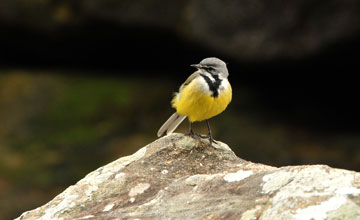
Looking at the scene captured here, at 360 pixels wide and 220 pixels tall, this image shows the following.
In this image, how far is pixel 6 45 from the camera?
11.2 m

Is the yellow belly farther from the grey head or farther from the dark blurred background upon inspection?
the dark blurred background

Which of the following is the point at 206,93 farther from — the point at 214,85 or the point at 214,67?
the point at 214,67

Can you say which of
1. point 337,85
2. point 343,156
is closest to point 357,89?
point 337,85

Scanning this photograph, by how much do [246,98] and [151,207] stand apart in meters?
7.51

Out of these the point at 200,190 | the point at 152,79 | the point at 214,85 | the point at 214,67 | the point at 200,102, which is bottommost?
the point at 200,190

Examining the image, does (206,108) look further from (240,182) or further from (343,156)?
(343,156)

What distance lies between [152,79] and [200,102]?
5659mm

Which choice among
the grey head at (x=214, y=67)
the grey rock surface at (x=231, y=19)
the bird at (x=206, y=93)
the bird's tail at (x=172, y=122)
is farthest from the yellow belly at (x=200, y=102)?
the grey rock surface at (x=231, y=19)

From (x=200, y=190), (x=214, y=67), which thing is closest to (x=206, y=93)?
(x=214, y=67)

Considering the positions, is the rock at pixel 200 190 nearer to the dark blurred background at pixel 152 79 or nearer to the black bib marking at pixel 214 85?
the black bib marking at pixel 214 85

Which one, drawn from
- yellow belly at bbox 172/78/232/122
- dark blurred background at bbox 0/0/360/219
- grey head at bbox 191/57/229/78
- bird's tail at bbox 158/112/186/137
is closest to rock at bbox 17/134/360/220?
yellow belly at bbox 172/78/232/122

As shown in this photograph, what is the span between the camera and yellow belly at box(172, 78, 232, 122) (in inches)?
229

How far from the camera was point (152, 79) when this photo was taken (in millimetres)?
11445

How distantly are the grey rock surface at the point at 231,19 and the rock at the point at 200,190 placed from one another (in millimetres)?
5089
